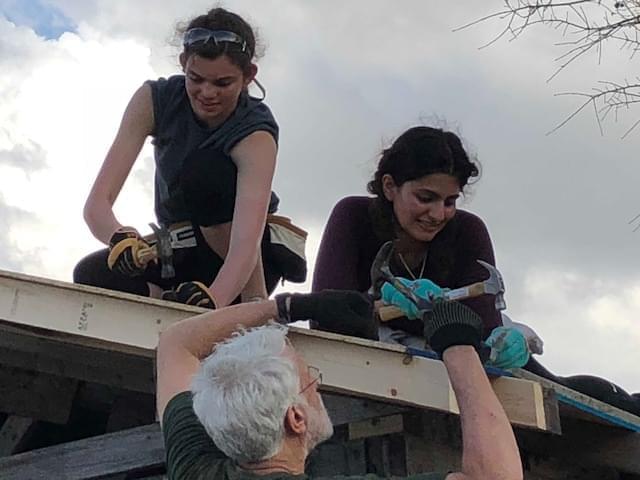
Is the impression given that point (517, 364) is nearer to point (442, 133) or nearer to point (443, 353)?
point (443, 353)

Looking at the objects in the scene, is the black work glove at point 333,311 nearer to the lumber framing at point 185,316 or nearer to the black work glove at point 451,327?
the lumber framing at point 185,316

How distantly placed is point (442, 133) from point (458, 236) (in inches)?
14.9

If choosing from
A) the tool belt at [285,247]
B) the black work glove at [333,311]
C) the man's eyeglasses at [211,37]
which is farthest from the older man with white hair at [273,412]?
the man's eyeglasses at [211,37]

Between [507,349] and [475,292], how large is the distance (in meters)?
0.20

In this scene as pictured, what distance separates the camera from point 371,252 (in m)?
4.54

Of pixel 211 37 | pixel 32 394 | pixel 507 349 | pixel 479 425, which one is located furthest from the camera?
pixel 32 394

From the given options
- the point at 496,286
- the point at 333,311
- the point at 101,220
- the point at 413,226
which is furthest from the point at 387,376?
the point at 101,220

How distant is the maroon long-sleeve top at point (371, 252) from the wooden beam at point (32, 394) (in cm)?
111

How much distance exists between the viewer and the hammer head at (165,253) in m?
4.29

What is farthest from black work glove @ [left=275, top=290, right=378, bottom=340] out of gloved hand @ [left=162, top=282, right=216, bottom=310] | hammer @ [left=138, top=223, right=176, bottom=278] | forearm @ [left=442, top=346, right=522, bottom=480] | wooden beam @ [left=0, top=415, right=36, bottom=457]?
wooden beam @ [left=0, top=415, right=36, bottom=457]

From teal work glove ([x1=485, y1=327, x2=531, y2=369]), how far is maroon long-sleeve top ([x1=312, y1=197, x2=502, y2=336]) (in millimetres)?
674

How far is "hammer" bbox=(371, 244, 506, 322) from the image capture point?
12.3ft

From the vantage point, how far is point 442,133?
4574 mm

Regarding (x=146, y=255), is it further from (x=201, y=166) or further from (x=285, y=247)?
(x=285, y=247)
